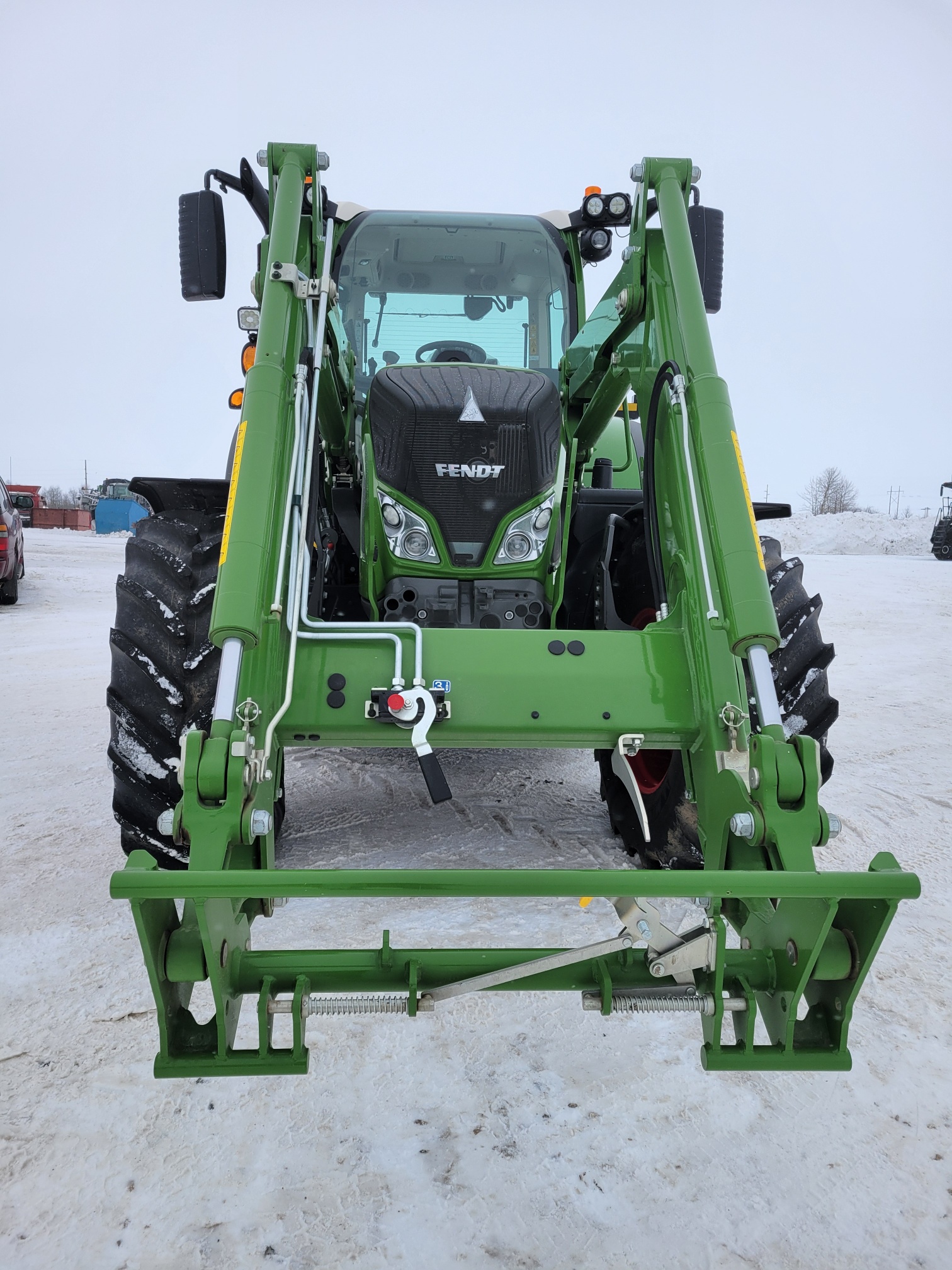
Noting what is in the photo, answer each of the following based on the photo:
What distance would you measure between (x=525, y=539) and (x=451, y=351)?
1.20m

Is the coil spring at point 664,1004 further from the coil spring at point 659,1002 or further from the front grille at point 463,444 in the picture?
the front grille at point 463,444

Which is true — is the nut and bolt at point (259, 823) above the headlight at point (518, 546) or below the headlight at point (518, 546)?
below

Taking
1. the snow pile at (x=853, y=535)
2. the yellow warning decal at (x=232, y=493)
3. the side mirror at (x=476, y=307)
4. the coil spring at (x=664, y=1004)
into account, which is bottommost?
the snow pile at (x=853, y=535)

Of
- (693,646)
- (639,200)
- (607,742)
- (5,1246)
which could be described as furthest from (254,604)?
(639,200)

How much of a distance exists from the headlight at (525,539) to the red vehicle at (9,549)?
33.9 ft

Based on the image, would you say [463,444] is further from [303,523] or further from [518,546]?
[303,523]

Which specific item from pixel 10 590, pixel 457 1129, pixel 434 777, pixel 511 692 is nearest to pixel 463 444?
pixel 511 692

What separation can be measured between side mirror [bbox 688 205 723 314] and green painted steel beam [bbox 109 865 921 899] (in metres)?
2.02

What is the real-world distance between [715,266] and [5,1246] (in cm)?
320

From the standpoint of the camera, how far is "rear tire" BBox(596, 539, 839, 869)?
113 inches

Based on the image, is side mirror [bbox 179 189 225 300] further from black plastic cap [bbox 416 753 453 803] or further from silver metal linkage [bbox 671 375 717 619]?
black plastic cap [bbox 416 753 453 803]

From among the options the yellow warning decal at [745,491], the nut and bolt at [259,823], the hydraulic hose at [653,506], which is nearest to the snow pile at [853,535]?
the hydraulic hose at [653,506]

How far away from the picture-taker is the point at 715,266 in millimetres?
2979

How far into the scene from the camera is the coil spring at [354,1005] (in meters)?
1.79
